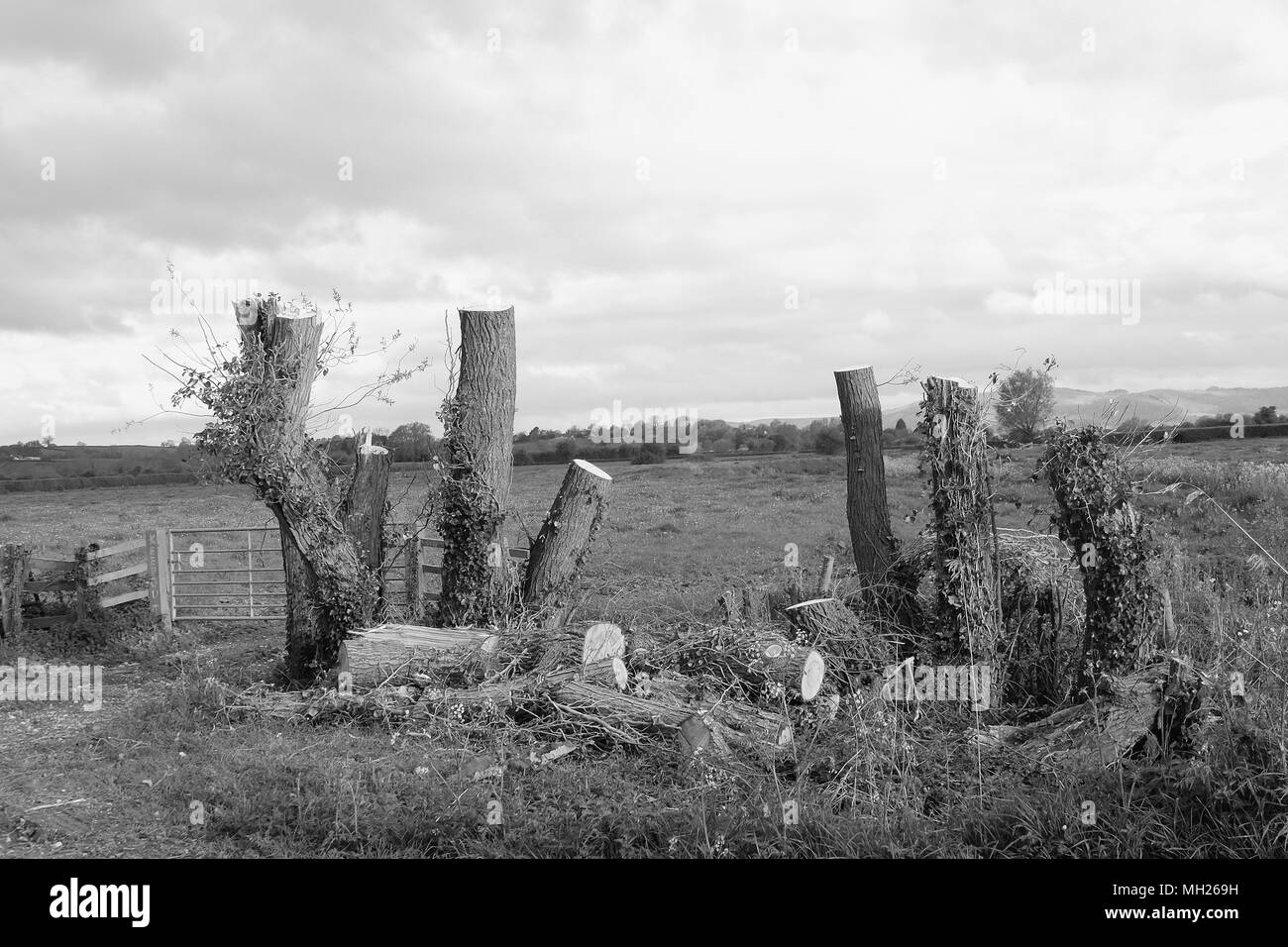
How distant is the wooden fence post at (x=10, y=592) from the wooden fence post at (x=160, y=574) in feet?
5.77

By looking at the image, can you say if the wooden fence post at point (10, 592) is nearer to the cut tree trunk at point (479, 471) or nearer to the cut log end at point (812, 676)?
the cut tree trunk at point (479, 471)

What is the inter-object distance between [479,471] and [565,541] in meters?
1.34

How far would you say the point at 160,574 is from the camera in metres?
15.4

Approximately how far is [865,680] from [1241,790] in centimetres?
362

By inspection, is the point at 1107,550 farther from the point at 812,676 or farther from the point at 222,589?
the point at 222,589

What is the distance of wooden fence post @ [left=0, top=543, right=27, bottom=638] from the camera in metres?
14.5

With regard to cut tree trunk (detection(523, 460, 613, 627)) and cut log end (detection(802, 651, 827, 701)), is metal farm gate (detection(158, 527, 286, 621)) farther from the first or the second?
cut log end (detection(802, 651, 827, 701))

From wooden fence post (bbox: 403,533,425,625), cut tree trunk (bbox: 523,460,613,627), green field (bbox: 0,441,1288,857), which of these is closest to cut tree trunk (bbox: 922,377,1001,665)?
green field (bbox: 0,441,1288,857)

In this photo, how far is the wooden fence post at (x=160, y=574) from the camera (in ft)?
50.3

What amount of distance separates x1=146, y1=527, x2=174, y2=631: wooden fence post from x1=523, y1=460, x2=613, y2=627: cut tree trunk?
704 cm

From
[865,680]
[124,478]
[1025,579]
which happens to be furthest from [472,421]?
[124,478]

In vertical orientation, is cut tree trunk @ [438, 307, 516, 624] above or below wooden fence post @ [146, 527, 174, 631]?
above

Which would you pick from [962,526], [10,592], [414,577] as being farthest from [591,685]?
[10,592]
